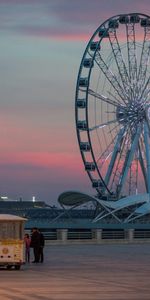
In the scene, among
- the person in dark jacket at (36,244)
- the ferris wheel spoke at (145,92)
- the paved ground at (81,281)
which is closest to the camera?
the paved ground at (81,281)

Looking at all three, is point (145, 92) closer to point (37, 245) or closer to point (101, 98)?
point (101, 98)

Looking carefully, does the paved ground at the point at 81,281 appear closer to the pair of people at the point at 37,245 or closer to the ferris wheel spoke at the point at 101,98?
the pair of people at the point at 37,245

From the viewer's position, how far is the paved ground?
22.1 m

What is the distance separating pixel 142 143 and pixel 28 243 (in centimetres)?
5663

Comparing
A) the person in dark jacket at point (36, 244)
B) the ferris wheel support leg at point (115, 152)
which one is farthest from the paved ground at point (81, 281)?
the ferris wheel support leg at point (115, 152)

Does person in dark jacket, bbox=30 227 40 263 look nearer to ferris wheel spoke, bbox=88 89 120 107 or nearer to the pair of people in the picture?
the pair of people

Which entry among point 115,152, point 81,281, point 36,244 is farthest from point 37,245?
point 115,152

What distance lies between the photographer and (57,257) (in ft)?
145

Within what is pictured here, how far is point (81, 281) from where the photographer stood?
2719 centimetres

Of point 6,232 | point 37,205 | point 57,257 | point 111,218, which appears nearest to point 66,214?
point 111,218

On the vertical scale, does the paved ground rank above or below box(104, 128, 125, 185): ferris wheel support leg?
below

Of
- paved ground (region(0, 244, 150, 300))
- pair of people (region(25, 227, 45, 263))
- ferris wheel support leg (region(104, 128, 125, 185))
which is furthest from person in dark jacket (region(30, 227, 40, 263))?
ferris wheel support leg (region(104, 128, 125, 185))

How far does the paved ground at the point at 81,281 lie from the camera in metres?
22.1

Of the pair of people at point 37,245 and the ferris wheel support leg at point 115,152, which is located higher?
the ferris wheel support leg at point 115,152
